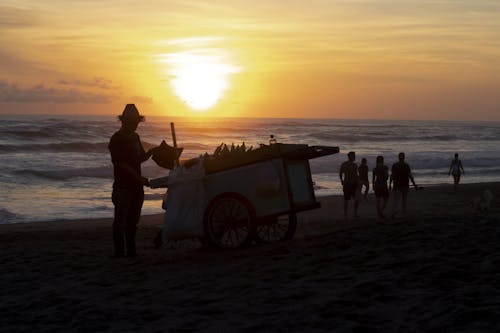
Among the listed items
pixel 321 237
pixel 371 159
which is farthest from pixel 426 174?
pixel 321 237

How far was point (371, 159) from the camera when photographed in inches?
1594

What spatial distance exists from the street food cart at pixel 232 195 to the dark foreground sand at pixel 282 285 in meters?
0.30

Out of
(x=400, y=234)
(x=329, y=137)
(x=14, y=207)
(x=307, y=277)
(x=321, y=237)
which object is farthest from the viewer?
(x=329, y=137)

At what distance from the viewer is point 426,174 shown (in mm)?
31531

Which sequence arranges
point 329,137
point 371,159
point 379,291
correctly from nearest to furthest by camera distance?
point 379,291 < point 371,159 < point 329,137

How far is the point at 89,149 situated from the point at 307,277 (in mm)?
37945

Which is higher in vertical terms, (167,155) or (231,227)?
(167,155)

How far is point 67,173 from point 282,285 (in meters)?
23.2

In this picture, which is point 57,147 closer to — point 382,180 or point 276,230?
point 382,180

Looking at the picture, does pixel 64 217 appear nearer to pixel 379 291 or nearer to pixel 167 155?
pixel 167 155

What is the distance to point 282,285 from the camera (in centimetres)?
562

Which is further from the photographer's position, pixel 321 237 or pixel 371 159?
pixel 371 159

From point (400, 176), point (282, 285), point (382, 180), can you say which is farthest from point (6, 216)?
point (282, 285)

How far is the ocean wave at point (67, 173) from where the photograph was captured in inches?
1035
